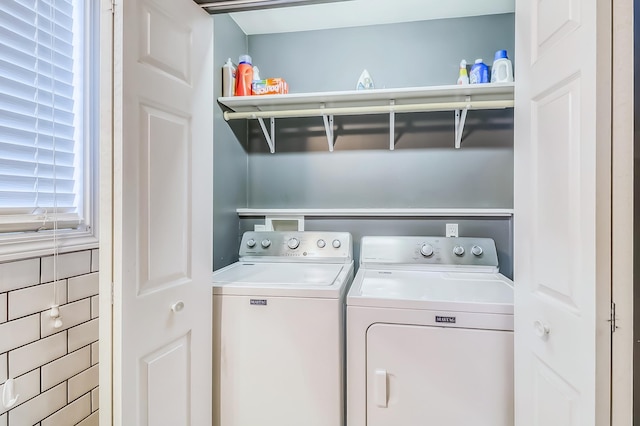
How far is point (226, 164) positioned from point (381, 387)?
1.53 m

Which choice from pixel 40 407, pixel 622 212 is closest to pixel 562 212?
pixel 622 212

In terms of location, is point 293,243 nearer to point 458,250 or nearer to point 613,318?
point 458,250

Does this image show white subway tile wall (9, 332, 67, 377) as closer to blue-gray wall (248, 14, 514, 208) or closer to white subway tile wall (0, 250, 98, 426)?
white subway tile wall (0, 250, 98, 426)

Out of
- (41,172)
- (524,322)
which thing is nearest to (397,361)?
(524,322)

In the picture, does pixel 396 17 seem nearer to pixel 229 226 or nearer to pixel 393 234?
pixel 393 234

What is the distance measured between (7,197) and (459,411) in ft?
5.91

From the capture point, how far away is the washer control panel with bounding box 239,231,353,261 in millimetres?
2168

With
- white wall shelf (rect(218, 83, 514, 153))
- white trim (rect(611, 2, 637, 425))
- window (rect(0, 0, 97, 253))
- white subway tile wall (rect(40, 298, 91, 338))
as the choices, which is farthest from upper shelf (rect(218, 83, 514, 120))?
white subway tile wall (rect(40, 298, 91, 338))

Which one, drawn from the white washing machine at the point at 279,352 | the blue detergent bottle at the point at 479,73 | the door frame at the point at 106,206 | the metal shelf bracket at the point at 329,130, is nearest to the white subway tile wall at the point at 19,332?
the door frame at the point at 106,206

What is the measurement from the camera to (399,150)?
2.25m

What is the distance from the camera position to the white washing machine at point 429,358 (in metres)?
1.39

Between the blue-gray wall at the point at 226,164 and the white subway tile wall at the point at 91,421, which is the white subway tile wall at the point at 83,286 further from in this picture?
the blue-gray wall at the point at 226,164

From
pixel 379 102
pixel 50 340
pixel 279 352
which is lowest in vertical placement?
pixel 279 352

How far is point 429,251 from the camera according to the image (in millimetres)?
2059
